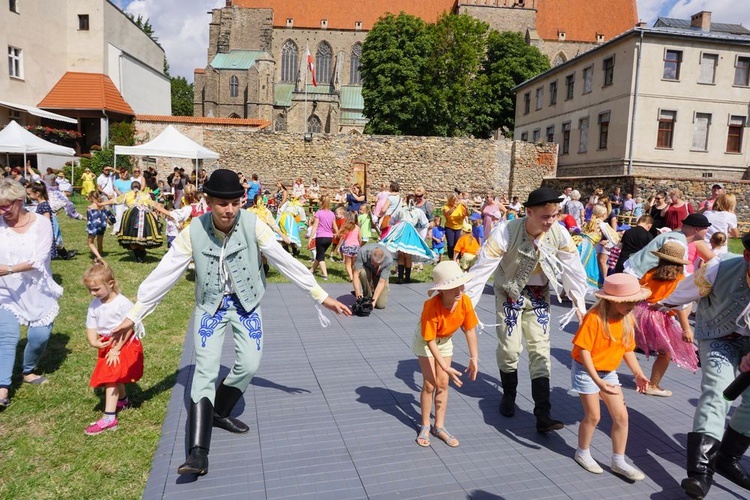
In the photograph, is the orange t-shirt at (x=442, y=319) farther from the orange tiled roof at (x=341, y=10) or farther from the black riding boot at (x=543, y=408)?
the orange tiled roof at (x=341, y=10)

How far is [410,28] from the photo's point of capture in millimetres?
40844

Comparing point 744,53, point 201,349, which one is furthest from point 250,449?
point 744,53

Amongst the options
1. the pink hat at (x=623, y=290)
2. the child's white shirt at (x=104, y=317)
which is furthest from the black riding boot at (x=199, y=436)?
the pink hat at (x=623, y=290)

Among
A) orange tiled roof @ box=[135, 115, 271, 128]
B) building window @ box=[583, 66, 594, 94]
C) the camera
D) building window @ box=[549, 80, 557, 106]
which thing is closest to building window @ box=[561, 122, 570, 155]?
building window @ box=[549, 80, 557, 106]

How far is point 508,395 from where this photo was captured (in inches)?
181

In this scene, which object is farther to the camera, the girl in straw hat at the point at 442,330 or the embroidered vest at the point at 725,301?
the girl in straw hat at the point at 442,330

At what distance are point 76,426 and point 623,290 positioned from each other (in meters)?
4.45

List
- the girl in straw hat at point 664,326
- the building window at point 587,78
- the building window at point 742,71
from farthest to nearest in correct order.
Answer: the building window at point 587,78
the building window at point 742,71
the girl in straw hat at point 664,326

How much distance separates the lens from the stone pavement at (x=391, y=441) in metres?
3.46

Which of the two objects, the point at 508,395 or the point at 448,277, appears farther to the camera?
the point at 508,395

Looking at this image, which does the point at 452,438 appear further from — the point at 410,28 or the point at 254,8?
the point at 254,8

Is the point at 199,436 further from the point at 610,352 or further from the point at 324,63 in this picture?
the point at 324,63

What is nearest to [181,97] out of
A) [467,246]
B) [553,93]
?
[553,93]

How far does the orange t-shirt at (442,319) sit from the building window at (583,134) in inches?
1164
